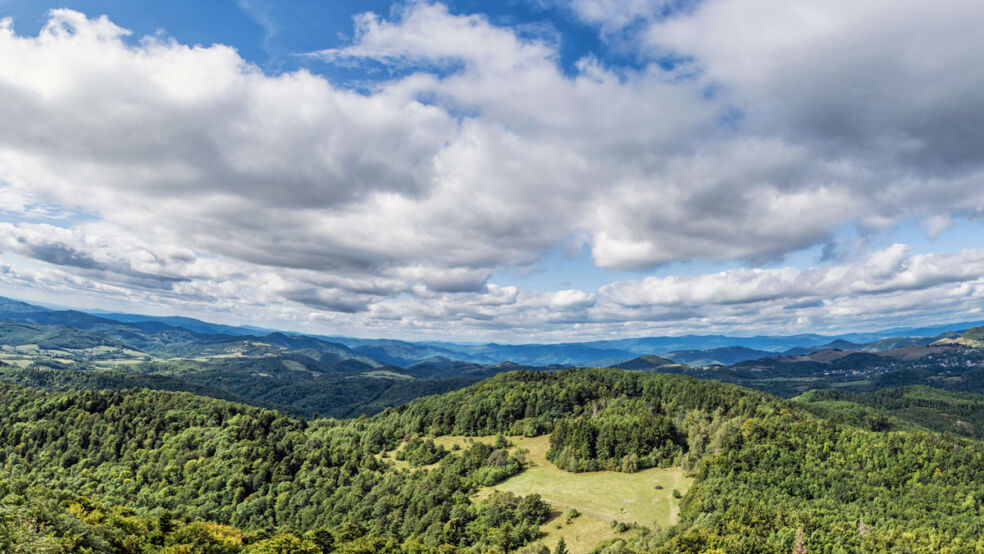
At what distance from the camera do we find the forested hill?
94938mm

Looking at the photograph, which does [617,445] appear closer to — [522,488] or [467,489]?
[522,488]

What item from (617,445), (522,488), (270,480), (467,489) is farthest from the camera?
(270,480)

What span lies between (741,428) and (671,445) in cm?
2679

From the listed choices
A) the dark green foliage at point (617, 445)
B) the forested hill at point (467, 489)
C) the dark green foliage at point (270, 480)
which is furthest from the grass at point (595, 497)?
the dark green foliage at point (270, 480)

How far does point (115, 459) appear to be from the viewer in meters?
187

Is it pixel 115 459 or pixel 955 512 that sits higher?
pixel 955 512

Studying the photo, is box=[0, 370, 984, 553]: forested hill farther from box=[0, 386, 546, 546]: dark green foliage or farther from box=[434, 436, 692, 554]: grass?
box=[434, 436, 692, 554]: grass

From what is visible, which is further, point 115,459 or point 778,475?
point 115,459

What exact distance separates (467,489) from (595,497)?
42.2 metres

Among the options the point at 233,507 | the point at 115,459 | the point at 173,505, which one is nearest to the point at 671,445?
the point at 233,507

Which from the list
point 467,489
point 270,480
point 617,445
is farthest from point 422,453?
point 617,445

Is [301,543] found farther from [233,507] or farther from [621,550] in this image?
[233,507]

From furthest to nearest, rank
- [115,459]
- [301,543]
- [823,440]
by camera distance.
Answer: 1. [115,459]
2. [823,440]
3. [301,543]

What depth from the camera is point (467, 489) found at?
149250 mm
